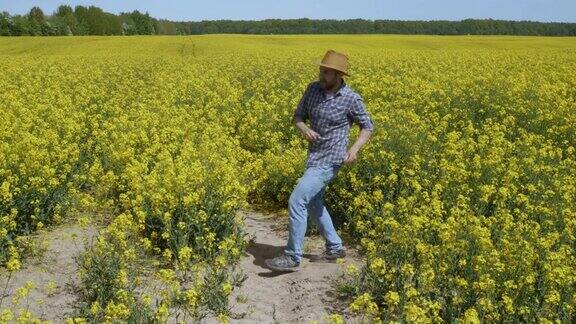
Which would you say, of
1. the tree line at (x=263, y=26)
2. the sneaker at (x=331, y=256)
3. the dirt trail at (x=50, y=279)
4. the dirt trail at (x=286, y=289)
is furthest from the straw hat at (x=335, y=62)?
the tree line at (x=263, y=26)

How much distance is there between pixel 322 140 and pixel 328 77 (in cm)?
57

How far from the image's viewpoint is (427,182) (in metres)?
7.23

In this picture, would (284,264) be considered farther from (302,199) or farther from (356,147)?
(356,147)

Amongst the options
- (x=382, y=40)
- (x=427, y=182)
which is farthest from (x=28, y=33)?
(x=427, y=182)

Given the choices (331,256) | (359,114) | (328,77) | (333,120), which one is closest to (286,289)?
(331,256)

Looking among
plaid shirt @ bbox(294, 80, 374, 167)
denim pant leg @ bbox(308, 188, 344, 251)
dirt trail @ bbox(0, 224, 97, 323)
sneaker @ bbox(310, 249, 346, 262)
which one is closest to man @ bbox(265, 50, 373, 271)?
plaid shirt @ bbox(294, 80, 374, 167)

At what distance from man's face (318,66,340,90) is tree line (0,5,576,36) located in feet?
251

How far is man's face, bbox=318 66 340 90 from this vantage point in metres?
5.46

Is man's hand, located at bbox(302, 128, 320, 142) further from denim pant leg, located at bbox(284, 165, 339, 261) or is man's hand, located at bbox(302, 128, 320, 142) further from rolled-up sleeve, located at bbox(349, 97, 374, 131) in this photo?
rolled-up sleeve, located at bbox(349, 97, 374, 131)

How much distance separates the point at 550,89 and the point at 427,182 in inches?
317

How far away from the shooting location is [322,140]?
18.6ft

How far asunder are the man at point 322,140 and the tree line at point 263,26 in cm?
7649

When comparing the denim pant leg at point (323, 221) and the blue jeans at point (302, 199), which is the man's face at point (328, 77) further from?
the denim pant leg at point (323, 221)

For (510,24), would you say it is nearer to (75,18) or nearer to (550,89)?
(75,18)
